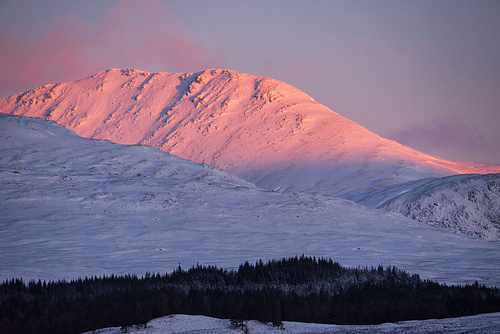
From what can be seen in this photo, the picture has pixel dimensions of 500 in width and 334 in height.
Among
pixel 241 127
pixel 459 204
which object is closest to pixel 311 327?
pixel 459 204

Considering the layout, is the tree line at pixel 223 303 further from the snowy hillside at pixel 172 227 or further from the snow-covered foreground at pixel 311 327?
the snowy hillside at pixel 172 227

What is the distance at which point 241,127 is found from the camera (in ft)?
322

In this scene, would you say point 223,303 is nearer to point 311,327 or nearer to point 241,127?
point 311,327

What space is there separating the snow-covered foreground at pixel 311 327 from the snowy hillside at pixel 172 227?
25.7ft

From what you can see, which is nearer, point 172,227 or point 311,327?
point 311,327

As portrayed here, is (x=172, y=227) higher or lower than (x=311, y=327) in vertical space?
higher

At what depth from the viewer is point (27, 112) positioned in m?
126

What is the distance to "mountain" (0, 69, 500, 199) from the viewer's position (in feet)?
242

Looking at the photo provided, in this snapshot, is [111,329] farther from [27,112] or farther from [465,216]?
[27,112]

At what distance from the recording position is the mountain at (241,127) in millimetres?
73750

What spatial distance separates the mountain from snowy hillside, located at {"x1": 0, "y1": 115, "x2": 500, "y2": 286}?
27.2 metres

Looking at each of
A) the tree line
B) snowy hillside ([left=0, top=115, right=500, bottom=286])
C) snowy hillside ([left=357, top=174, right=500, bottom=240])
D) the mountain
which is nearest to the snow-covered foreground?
the tree line

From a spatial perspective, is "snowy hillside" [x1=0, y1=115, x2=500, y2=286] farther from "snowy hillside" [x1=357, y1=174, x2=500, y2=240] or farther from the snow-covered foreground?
the snow-covered foreground

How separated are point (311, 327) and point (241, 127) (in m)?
87.7
